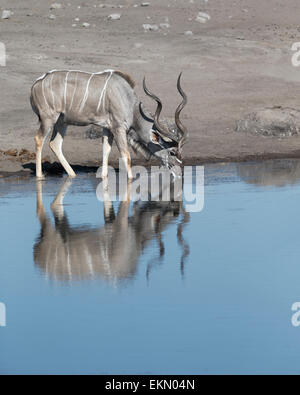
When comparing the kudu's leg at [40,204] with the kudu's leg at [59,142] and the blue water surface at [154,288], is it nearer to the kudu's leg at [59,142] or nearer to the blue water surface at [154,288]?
the blue water surface at [154,288]

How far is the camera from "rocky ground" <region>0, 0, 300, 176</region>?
15484 millimetres

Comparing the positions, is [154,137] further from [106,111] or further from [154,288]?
[154,288]

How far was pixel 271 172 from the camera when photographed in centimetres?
1335

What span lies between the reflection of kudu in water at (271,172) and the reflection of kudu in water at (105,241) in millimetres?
1791

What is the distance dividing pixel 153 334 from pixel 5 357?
965 millimetres

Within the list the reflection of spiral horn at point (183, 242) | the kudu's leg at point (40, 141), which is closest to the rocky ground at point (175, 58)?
the kudu's leg at point (40, 141)

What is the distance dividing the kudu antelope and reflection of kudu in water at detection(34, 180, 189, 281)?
5.91 feet

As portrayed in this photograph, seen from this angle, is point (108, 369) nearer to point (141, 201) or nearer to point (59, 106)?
point (141, 201)

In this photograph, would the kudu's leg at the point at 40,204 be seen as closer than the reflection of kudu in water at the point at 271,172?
Yes

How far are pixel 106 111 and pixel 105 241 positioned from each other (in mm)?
4076

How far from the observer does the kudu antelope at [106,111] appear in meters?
12.9

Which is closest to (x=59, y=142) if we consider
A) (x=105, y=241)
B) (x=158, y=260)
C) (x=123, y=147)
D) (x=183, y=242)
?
(x=123, y=147)

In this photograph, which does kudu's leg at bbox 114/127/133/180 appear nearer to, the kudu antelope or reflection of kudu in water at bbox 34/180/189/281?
the kudu antelope

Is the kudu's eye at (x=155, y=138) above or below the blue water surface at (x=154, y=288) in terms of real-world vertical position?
below
